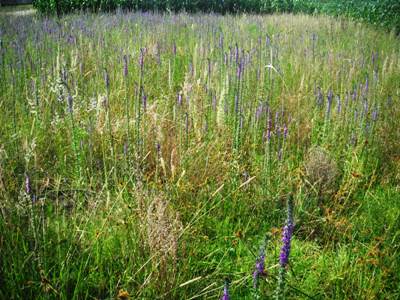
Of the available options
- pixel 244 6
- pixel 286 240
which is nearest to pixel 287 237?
pixel 286 240

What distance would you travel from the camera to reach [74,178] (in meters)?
2.69

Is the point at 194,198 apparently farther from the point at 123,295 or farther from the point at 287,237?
the point at 287,237

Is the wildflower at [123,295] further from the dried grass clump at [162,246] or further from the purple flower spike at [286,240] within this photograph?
the purple flower spike at [286,240]

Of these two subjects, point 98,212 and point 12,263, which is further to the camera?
point 98,212

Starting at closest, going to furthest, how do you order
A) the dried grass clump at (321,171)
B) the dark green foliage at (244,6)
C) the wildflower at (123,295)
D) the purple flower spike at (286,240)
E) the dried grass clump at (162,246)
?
1. the purple flower spike at (286,240)
2. the wildflower at (123,295)
3. the dried grass clump at (162,246)
4. the dried grass clump at (321,171)
5. the dark green foliage at (244,6)

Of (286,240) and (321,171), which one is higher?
(286,240)

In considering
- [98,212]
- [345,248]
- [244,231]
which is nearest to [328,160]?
[345,248]

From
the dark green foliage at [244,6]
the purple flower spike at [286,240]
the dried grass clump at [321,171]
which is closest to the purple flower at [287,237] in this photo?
the purple flower spike at [286,240]

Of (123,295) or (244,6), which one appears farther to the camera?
(244,6)

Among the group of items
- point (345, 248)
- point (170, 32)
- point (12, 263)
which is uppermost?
point (170, 32)

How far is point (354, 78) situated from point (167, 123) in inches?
Answer: 101

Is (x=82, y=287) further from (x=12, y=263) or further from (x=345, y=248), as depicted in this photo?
(x=345, y=248)

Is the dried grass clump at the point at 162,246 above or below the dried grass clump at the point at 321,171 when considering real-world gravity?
above

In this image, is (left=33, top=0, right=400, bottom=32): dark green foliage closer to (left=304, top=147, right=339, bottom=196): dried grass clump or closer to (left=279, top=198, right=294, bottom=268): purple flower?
(left=304, top=147, right=339, bottom=196): dried grass clump
